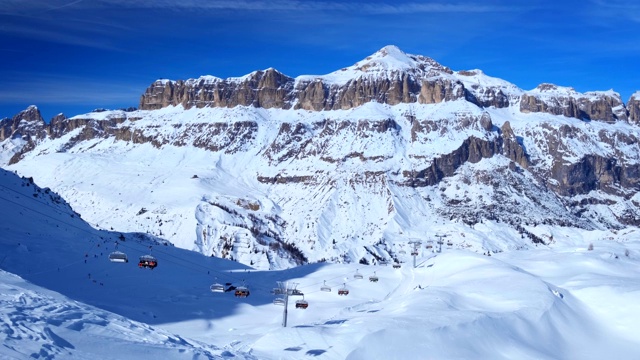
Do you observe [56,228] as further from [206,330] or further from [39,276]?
[206,330]

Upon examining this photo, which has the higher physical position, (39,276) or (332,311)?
(39,276)

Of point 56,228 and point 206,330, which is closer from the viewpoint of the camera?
point 206,330

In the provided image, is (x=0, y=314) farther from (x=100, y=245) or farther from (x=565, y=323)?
(x=100, y=245)

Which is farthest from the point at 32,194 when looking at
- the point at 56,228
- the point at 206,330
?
the point at 206,330

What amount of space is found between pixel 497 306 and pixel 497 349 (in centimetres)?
1127

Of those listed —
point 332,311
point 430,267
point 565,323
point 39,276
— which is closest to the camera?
point 565,323

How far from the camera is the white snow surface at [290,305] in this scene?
2519cm

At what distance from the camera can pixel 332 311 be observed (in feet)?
248

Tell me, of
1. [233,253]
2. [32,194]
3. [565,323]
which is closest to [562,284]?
[565,323]

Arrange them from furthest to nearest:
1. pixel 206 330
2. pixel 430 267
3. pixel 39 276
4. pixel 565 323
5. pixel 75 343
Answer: pixel 430 267
pixel 39 276
pixel 206 330
pixel 565 323
pixel 75 343

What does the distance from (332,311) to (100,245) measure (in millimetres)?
30258

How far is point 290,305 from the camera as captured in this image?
79000 mm

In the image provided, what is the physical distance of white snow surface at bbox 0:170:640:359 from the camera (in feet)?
82.6

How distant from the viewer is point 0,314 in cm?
2267
